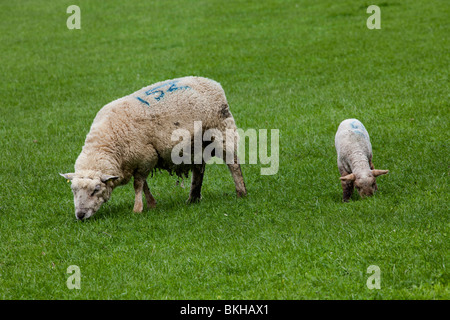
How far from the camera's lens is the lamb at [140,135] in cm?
855

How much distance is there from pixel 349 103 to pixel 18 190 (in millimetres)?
8579

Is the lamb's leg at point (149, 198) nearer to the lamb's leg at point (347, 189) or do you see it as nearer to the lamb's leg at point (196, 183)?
the lamb's leg at point (196, 183)

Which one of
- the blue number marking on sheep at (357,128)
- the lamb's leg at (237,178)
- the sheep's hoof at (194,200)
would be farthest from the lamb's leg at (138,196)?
the blue number marking on sheep at (357,128)

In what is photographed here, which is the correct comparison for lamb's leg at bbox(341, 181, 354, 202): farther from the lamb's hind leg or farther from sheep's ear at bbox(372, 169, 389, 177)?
sheep's ear at bbox(372, 169, 389, 177)

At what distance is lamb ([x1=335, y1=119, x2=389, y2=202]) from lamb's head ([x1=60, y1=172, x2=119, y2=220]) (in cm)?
354

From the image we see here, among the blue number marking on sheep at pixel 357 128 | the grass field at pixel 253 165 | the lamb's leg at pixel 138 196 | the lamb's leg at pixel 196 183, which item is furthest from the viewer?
the lamb's leg at pixel 196 183

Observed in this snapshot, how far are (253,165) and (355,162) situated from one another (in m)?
3.29

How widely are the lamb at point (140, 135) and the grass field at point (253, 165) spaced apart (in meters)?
0.53

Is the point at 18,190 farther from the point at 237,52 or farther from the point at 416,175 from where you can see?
the point at 237,52

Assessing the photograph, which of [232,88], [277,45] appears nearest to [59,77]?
[232,88]

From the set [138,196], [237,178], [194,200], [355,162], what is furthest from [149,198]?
[355,162]

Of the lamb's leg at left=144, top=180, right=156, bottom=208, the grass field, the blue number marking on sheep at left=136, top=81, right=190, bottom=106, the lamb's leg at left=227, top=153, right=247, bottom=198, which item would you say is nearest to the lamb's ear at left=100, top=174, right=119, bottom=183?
the grass field

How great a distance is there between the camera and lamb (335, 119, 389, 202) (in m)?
8.63

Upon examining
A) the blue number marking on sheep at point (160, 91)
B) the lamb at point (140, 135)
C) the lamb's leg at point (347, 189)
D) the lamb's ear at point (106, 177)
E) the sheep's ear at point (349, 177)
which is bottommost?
the lamb's leg at point (347, 189)
